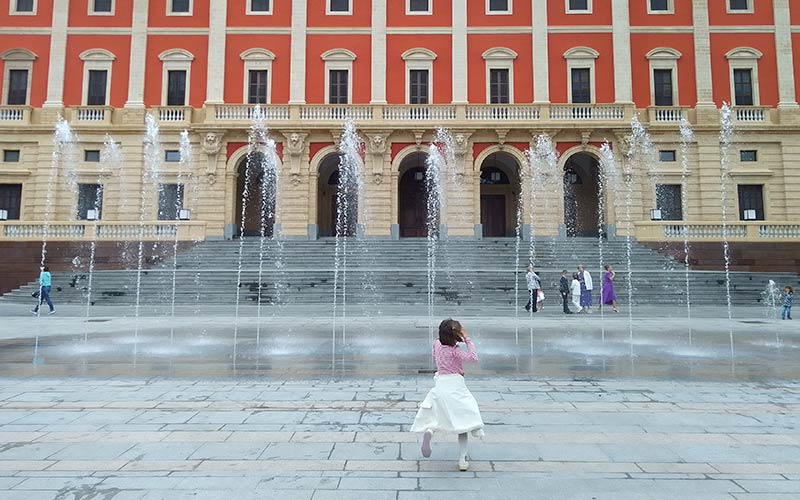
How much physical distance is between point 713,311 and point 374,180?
16868 mm

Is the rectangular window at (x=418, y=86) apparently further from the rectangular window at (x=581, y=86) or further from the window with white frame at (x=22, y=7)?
the window with white frame at (x=22, y=7)

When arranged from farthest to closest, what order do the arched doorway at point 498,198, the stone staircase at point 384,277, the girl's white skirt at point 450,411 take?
1. the arched doorway at point 498,198
2. the stone staircase at point 384,277
3. the girl's white skirt at point 450,411

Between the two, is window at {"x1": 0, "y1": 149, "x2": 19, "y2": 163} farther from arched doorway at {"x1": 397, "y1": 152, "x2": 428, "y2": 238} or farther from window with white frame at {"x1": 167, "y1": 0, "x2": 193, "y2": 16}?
arched doorway at {"x1": 397, "y1": 152, "x2": 428, "y2": 238}

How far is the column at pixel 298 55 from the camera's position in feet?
90.6

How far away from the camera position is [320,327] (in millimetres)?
12508

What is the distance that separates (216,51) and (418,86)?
11.5 meters

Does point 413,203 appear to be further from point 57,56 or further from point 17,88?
point 17,88

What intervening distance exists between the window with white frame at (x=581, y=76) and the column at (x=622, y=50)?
3.87 ft

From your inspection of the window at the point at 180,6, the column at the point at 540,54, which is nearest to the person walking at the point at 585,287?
the column at the point at 540,54

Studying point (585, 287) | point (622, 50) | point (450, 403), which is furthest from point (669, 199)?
point (450, 403)

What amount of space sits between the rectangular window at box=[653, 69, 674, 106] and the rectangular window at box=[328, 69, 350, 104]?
17.3 metres

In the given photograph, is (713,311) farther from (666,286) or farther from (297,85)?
(297,85)

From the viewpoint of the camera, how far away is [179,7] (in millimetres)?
28578

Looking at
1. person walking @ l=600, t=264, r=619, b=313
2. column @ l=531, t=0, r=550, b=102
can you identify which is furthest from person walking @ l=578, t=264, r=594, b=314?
column @ l=531, t=0, r=550, b=102
